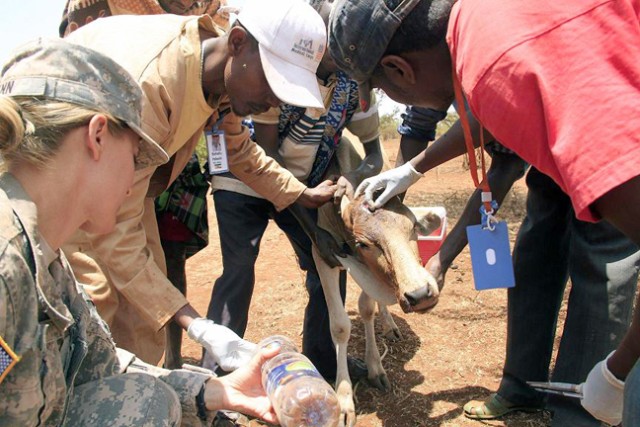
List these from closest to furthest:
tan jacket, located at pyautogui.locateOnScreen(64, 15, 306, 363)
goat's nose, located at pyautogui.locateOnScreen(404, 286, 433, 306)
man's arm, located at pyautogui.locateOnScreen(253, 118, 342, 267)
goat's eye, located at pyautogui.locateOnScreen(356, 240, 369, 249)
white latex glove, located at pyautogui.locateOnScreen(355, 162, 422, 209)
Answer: tan jacket, located at pyautogui.locateOnScreen(64, 15, 306, 363) → goat's nose, located at pyautogui.locateOnScreen(404, 286, 433, 306) → white latex glove, located at pyautogui.locateOnScreen(355, 162, 422, 209) → goat's eye, located at pyautogui.locateOnScreen(356, 240, 369, 249) → man's arm, located at pyautogui.locateOnScreen(253, 118, 342, 267)

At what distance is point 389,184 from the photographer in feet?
11.1

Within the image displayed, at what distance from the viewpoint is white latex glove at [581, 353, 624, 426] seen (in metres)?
1.88

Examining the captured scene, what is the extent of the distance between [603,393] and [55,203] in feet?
5.64

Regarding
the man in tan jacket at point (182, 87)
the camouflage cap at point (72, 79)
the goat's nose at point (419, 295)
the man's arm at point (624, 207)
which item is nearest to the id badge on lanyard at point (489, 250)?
the goat's nose at point (419, 295)

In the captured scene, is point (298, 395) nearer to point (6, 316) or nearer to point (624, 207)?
point (6, 316)

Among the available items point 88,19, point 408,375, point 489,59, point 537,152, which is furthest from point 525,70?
point 88,19

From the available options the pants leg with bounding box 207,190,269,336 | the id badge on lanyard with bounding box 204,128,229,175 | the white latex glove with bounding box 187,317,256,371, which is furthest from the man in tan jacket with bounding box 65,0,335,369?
the pants leg with bounding box 207,190,269,336

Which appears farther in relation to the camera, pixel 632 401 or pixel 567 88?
pixel 632 401

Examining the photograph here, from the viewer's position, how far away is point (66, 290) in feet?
6.50

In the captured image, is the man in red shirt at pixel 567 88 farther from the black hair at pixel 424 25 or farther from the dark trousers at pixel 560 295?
the dark trousers at pixel 560 295

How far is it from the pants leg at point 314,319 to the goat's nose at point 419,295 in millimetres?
1188

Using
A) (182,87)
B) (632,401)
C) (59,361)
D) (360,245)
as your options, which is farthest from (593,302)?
(59,361)

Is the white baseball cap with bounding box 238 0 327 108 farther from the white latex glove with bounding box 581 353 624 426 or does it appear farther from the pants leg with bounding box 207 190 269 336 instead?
the white latex glove with bounding box 581 353 624 426

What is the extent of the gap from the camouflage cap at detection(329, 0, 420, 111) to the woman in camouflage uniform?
0.70 metres
